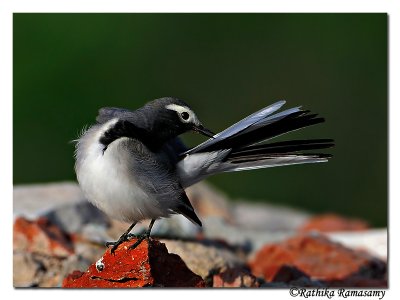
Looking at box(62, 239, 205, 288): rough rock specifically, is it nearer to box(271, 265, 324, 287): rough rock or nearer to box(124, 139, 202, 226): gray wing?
box(124, 139, 202, 226): gray wing

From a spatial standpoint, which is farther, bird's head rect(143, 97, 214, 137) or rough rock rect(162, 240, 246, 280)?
rough rock rect(162, 240, 246, 280)

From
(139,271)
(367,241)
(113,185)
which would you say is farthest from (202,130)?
(367,241)

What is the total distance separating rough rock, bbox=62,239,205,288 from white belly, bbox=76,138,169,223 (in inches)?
8.1

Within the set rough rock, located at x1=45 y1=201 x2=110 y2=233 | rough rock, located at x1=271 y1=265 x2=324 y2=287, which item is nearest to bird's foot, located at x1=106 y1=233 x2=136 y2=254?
rough rock, located at x1=271 y1=265 x2=324 y2=287

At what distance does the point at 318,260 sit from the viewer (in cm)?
553

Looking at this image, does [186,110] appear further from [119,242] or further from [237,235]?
[237,235]

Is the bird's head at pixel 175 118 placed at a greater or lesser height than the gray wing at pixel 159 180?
greater

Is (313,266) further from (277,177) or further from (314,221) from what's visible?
(277,177)

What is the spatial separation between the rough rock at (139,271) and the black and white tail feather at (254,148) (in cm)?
60

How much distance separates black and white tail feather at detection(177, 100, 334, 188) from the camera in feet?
15.3

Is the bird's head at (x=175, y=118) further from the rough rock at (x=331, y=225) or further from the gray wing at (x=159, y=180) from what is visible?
the rough rock at (x=331, y=225)

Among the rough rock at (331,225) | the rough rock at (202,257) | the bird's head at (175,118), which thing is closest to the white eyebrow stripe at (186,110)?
the bird's head at (175,118)

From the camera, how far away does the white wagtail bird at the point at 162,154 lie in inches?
171
